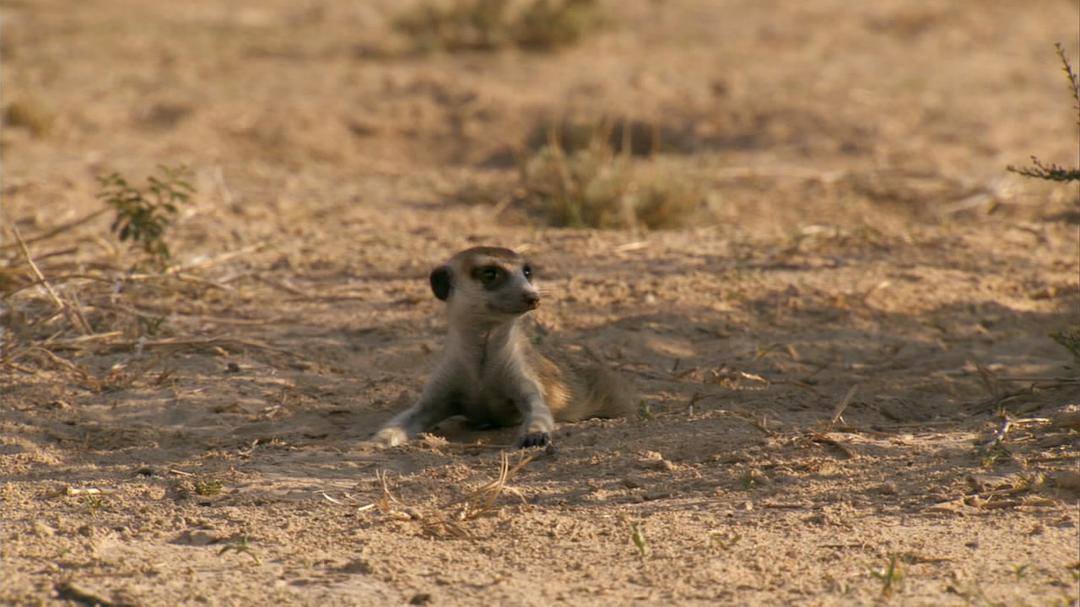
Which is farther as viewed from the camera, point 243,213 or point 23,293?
point 243,213

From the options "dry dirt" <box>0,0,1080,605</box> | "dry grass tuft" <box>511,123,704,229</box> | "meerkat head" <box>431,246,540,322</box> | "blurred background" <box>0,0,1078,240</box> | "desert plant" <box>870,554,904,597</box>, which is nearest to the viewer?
"desert plant" <box>870,554,904,597</box>

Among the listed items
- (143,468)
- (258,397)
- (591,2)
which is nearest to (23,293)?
(258,397)

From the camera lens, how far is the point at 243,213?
811 centimetres

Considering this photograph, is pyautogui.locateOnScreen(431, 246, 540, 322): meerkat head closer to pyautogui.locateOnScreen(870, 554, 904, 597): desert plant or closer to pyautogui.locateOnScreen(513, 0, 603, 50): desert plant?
pyautogui.locateOnScreen(870, 554, 904, 597): desert plant

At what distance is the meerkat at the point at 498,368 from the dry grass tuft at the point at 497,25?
6.35m

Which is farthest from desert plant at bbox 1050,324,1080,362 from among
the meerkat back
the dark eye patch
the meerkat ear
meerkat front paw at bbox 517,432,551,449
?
the meerkat ear

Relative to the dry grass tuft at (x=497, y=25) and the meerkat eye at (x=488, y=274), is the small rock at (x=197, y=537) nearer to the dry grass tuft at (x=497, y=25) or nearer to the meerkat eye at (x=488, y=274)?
the meerkat eye at (x=488, y=274)

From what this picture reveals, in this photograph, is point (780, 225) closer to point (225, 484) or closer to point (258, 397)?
point (258, 397)

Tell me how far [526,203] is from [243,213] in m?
1.53

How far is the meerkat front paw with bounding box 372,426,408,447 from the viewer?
16.6ft

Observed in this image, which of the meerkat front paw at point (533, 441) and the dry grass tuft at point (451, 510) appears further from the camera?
the meerkat front paw at point (533, 441)

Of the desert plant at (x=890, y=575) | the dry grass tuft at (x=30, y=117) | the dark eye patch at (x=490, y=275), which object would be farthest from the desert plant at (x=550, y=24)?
the desert plant at (x=890, y=575)

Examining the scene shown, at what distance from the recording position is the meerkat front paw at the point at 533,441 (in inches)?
195

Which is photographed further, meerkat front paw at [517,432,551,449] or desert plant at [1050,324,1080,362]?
desert plant at [1050,324,1080,362]
